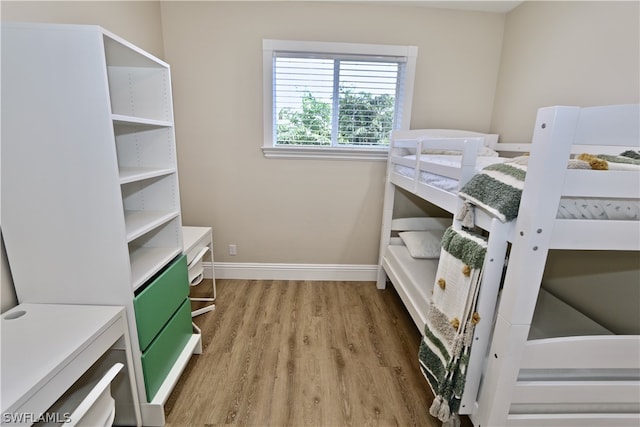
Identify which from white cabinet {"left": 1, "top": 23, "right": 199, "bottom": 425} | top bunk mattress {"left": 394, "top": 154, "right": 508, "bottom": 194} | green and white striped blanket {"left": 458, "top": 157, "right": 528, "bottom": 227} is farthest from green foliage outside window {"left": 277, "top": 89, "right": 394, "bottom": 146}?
green and white striped blanket {"left": 458, "top": 157, "right": 528, "bottom": 227}

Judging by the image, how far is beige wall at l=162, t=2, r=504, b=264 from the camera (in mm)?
2441

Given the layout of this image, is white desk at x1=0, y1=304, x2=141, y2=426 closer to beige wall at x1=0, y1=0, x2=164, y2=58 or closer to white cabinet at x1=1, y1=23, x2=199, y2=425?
white cabinet at x1=1, y1=23, x2=199, y2=425

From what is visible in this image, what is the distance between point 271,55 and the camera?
2.47 m

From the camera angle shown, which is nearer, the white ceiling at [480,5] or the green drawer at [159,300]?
the green drawer at [159,300]

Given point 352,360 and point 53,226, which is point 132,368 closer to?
point 53,226

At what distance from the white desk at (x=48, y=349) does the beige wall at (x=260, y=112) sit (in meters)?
1.66

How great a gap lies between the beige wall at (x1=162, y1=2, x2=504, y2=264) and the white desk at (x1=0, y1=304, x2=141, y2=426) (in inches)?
65.3

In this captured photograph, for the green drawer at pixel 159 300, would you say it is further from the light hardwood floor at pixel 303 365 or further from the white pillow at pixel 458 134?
the white pillow at pixel 458 134

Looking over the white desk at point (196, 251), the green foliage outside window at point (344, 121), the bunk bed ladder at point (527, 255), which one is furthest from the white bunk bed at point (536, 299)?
the white desk at point (196, 251)

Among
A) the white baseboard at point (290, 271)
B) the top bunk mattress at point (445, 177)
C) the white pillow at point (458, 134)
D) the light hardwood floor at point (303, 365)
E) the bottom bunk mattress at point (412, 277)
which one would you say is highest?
the white pillow at point (458, 134)

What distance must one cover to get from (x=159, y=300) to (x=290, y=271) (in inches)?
62.6

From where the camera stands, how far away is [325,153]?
267 centimetres

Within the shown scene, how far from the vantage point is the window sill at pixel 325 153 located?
2.65m

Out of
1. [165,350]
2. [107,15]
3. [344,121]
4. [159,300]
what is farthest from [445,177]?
[107,15]
